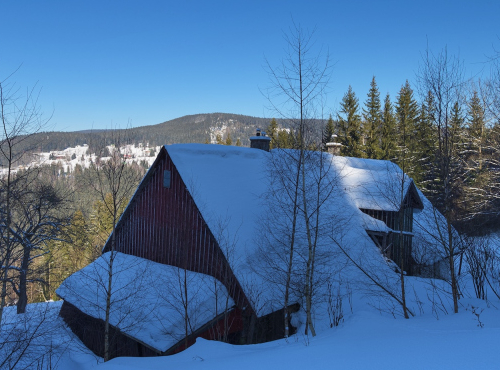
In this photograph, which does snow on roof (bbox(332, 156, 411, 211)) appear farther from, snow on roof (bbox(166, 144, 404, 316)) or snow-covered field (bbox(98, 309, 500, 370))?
snow-covered field (bbox(98, 309, 500, 370))

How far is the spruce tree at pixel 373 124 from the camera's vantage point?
111 feet

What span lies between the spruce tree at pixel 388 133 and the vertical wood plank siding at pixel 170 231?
22853 millimetres

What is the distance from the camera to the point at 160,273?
37.4 ft

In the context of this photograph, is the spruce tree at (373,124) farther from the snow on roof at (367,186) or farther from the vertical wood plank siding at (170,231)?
the vertical wood plank siding at (170,231)

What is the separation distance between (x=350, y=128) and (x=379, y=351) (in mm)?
33618

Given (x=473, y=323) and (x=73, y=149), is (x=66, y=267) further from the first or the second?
(x=73, y=149)

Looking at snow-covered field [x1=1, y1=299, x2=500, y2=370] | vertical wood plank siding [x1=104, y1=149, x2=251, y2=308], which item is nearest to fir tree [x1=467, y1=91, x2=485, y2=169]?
snow-covered field [x1=1, y1=299, x2=500, y2=370]

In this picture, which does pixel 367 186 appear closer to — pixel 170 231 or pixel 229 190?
pixel 229 190

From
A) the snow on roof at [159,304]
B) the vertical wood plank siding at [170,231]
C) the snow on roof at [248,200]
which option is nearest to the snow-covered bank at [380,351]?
the snow on roof at [159,304]

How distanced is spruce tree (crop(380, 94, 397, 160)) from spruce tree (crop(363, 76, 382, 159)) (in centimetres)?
74

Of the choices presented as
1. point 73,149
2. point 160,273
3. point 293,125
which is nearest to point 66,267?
point 160,273

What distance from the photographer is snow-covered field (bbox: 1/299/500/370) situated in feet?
11.7

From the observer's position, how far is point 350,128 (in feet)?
116

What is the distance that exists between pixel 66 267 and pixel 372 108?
36.6m
